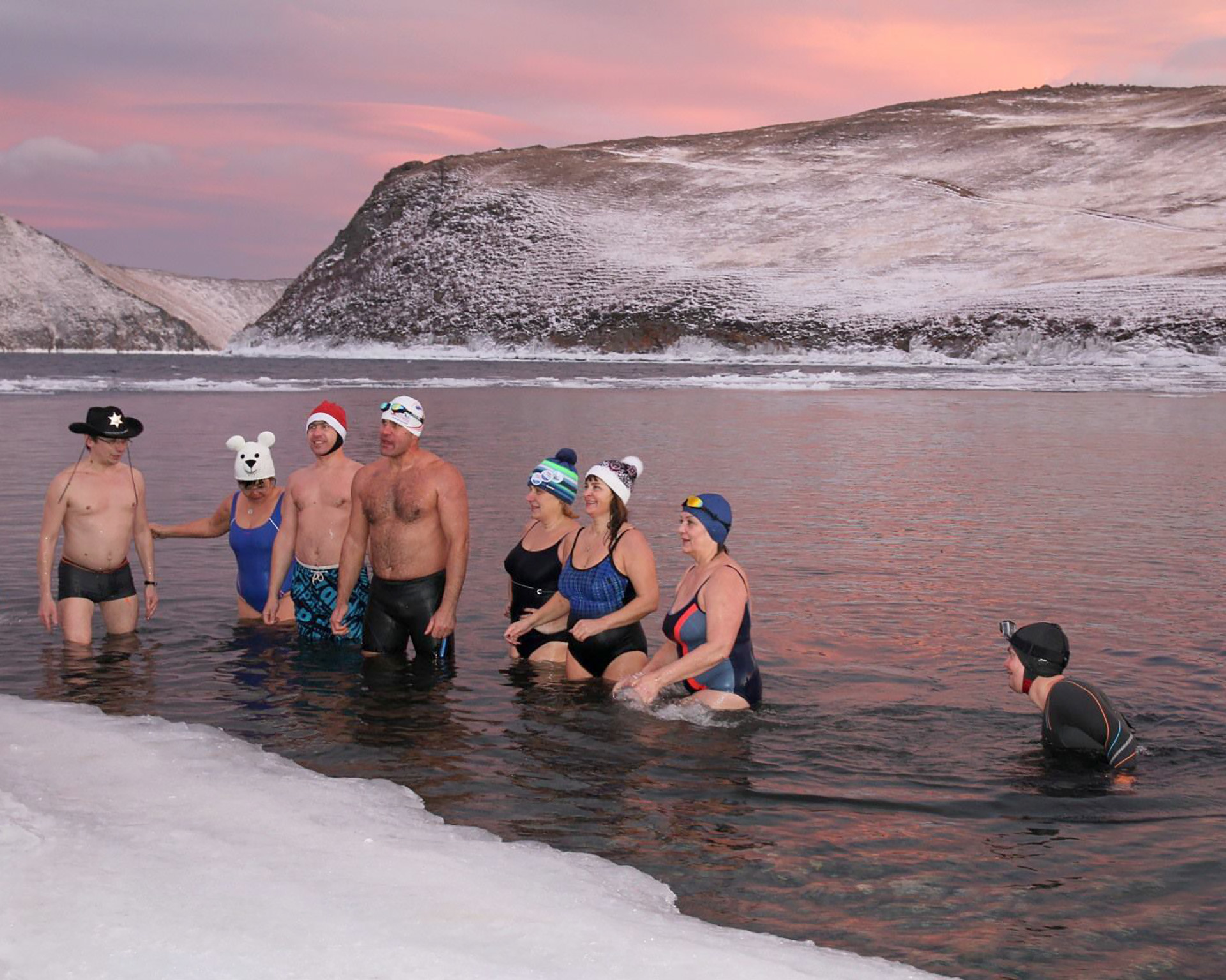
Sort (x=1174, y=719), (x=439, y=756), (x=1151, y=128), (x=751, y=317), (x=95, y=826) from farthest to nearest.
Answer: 1. (x=1151, y=128)
2. (x=751, y=317)
3. (x=1174, y=719)
4. (x=439, y=756)
5. (x=95, y=826)

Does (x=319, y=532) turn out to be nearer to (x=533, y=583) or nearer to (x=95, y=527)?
(x=95, y=527)

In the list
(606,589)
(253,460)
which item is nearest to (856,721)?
(606,589)

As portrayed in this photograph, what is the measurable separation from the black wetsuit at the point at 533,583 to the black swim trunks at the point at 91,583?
116 inches

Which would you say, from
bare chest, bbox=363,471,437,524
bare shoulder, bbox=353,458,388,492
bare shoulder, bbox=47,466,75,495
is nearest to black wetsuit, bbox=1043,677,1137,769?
bare chest, bbox=363,471,437,524

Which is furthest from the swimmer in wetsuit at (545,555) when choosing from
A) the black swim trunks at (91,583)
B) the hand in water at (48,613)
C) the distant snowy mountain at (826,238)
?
the distant snowy mountain at (826,238)

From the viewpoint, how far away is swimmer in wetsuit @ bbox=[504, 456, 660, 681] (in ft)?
27.6

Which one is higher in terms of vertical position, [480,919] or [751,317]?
[751,317]

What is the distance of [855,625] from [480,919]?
581cm

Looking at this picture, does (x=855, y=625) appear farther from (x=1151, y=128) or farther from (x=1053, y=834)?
(x=1151, y=128)

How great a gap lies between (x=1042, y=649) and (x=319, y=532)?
510cm

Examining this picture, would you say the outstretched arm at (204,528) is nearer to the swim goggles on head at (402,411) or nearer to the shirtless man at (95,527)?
the shirtless man at (95,527)

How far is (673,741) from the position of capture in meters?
7.75

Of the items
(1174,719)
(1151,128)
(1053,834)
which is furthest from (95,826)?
(1151,128)

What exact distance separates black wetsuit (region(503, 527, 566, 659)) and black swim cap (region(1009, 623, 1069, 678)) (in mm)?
3106
